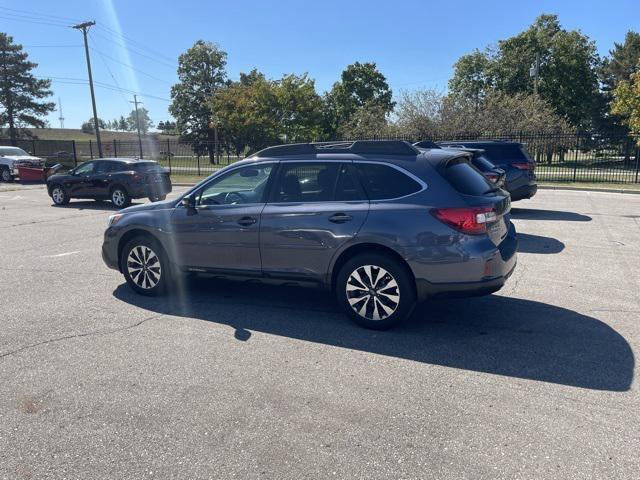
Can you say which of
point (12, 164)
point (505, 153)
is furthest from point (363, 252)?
point (12, 164)

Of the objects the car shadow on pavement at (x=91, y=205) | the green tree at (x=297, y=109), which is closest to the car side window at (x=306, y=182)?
the car shadow on pavement at (x=91, y=205)

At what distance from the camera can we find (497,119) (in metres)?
33.4

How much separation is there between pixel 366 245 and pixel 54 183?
14981 millimetres

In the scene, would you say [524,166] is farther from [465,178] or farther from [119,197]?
[119,197]

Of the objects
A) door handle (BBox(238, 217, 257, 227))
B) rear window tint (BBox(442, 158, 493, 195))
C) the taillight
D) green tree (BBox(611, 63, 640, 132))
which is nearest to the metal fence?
green tree (BBox(611, 63, 640, 132))

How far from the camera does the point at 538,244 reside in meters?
9.02

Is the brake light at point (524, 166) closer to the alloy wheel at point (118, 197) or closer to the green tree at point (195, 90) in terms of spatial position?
the alloy wheel at point (118, 197)

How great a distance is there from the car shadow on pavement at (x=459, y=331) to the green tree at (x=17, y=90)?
60.9 m

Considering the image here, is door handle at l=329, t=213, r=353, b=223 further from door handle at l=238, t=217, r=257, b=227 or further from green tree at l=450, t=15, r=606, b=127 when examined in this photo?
green tree at l=450, t=15, r=606, b=127

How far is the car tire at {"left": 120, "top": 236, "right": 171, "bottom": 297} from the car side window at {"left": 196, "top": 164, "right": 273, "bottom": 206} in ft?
2.71

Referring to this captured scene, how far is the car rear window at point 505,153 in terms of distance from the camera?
12.3 metres

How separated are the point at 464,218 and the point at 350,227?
1.05m

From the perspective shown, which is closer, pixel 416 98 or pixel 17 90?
pixel 416 98

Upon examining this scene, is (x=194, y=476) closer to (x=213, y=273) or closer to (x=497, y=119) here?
(x=213, y=273)
